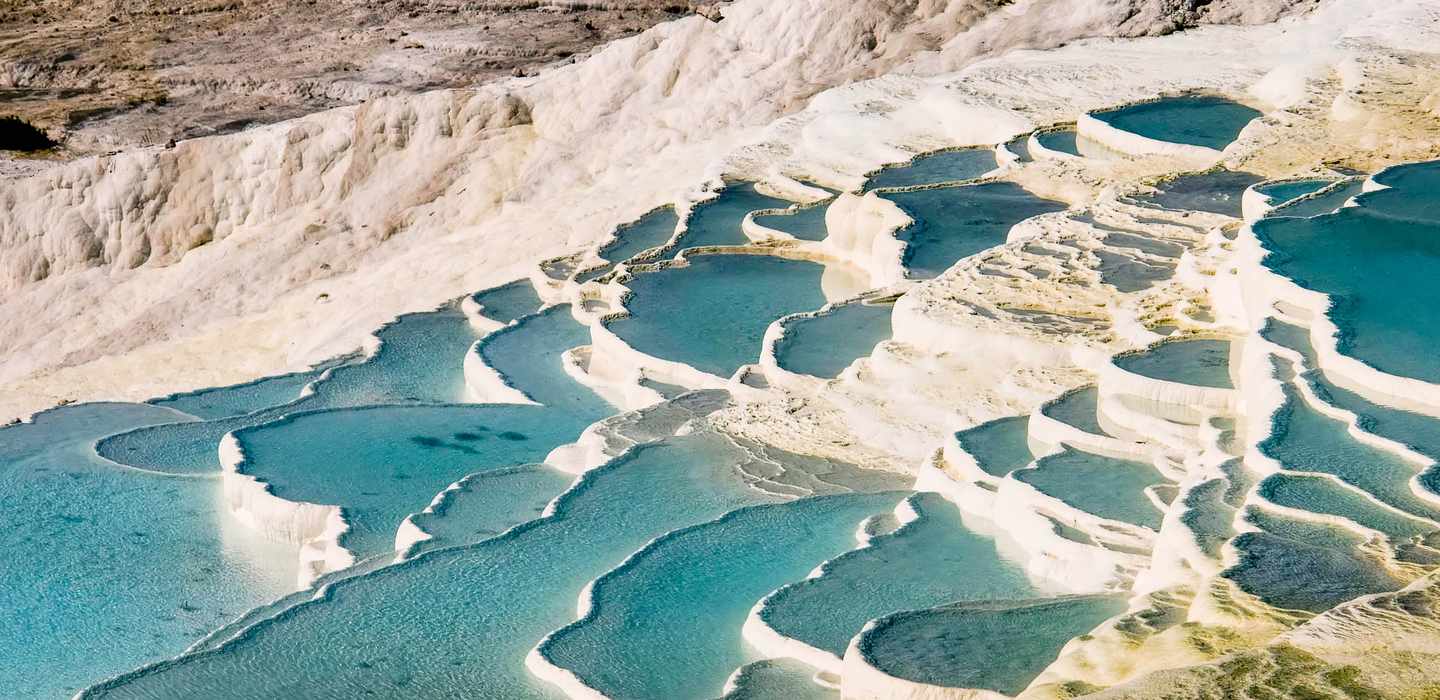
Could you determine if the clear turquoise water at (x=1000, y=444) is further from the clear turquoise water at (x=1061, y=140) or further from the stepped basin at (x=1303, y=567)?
the clear turquoise water at (x=1061, y=140)

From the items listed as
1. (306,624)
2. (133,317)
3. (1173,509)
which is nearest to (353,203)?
(133,317)

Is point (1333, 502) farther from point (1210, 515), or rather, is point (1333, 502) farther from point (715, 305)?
point (715, 305)

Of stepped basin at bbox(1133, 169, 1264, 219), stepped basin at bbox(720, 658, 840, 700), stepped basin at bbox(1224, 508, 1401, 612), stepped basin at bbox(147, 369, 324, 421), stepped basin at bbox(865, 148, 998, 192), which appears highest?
stepped basin at bbox(1224, 508, 1401, 612)

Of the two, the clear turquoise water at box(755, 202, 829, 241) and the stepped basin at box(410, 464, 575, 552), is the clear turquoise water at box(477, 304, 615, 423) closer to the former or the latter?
the stepped basin at box(410, 464, 575, 552)

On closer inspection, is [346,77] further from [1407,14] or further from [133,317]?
[1407,14]

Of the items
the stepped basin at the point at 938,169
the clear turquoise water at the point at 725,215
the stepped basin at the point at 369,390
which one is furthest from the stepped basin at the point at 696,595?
the stepped basin at the point at 938,169

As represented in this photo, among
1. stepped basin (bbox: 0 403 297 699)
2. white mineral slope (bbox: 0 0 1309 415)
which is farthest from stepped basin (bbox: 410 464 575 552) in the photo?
white mineral slope (bbox: 0 0 1309 415)
